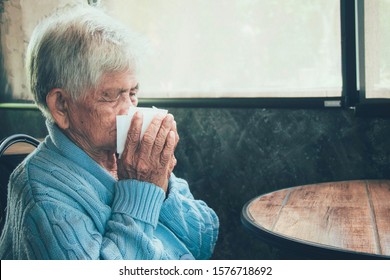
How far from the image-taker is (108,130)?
1220 millimetres

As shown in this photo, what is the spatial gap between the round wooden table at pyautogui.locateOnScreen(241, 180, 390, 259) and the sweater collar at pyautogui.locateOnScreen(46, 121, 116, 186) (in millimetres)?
437

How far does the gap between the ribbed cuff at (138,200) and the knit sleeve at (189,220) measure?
127 millimetres

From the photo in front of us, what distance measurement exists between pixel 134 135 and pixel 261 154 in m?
1.43

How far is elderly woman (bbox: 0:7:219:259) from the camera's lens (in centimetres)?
104

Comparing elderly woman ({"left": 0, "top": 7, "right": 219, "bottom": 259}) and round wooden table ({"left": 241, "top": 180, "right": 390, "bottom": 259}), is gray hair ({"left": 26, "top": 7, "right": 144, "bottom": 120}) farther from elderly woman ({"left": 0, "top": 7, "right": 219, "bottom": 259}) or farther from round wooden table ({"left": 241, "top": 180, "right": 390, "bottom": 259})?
round wooden table ({"left": 241, "top": 180, "right": 390, "bottom": 259})

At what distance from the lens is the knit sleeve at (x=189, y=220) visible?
4.20 ft

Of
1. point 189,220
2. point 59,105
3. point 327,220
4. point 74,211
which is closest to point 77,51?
point 59,105

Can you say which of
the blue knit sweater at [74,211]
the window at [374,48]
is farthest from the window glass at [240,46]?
the blue knit sweater at [74,211]

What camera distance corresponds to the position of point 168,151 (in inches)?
47.0

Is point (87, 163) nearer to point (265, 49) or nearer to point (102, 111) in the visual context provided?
point (102, 111)

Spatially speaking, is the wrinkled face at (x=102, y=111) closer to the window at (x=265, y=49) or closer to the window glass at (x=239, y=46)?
the window at (x=265, y=49)
